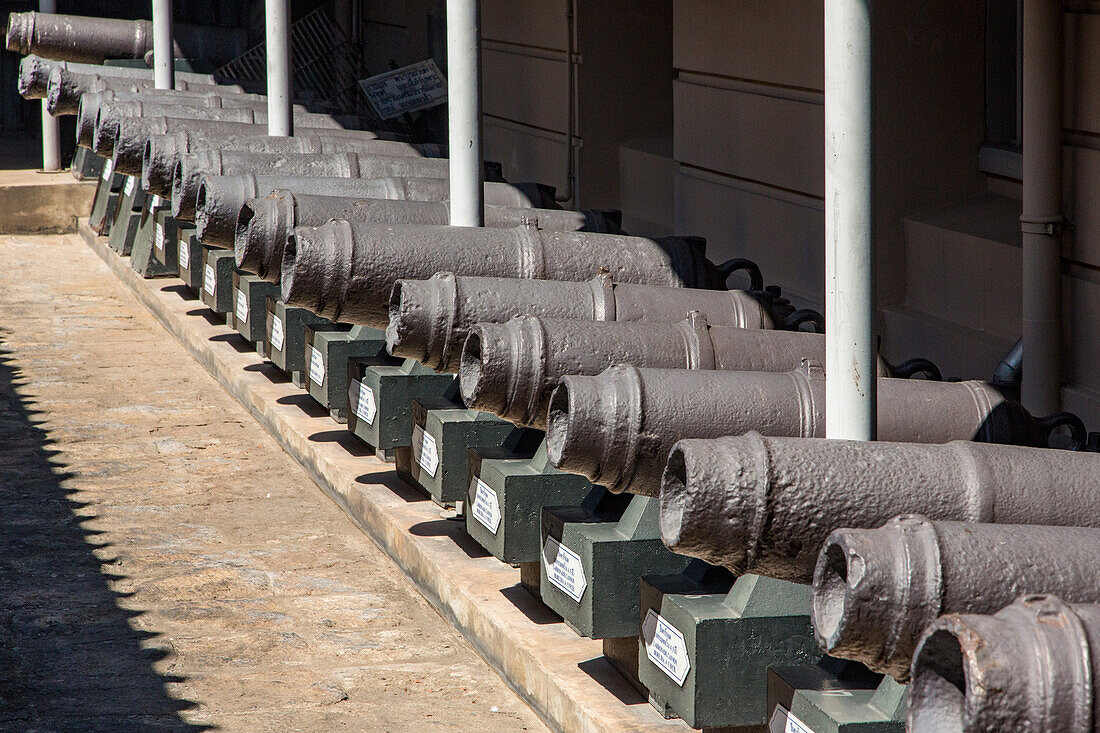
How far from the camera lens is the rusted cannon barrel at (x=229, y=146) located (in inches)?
319

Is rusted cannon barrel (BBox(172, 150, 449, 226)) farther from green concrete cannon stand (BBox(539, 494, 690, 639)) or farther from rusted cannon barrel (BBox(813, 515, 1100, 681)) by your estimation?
rusted cannon barrel (BBox(813, 515, 1100, 681))

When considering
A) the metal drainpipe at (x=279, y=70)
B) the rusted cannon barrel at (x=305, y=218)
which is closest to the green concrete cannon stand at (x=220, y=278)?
the metal drainpipe at (x=279, y=70)

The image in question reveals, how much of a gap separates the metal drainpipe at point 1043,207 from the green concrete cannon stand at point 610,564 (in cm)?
181

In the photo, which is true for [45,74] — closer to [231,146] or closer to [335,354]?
[231,146]

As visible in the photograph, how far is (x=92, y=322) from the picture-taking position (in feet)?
35.0

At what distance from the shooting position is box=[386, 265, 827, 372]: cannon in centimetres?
479

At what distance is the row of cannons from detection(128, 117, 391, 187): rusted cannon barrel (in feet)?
3.83

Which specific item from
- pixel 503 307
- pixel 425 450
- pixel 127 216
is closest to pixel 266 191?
pixel 425 450

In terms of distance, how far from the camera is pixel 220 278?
361 inches

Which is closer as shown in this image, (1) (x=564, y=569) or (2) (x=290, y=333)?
(1) (x=564, y=569)

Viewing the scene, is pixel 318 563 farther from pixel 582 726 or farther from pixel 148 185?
pixel 148 185

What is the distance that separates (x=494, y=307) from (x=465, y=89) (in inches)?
70.2

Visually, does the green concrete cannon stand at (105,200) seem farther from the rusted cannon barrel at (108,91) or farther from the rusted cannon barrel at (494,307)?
the rusted cannon barrel at (494,307)

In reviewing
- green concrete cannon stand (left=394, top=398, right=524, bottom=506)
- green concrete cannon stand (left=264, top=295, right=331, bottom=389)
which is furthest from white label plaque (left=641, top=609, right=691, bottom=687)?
green concrete cannon stand (left=264, top=295, right=331, bottom=389)
